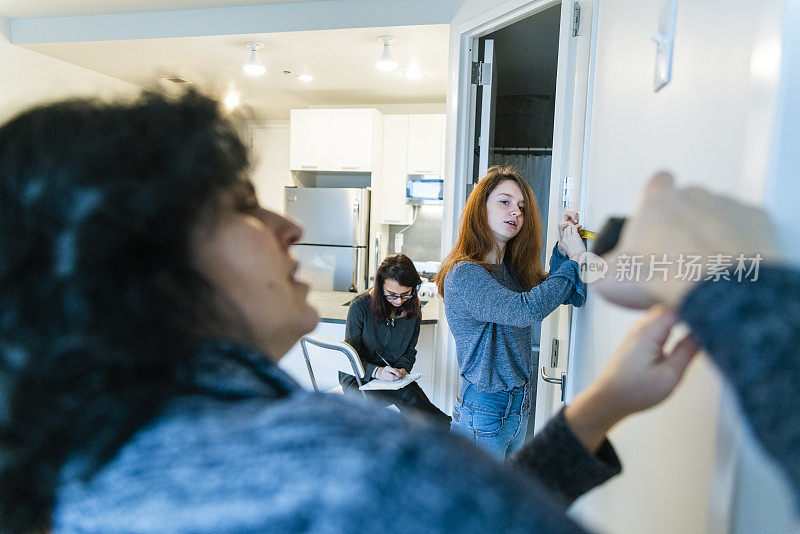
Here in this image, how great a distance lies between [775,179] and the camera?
0.33 metres

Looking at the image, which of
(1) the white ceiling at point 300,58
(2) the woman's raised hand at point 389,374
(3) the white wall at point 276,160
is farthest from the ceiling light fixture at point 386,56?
(3) the white wall at point 276,160

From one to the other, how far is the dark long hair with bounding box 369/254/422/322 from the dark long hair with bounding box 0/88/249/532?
1992mm

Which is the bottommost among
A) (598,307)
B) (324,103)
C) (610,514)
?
(610,514)

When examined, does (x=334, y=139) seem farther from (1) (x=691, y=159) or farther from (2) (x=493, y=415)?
(1) (x=691, y=159)

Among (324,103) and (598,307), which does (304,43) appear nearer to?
(324,103)

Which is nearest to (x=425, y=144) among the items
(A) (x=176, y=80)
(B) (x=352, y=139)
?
(B) (x=352, y=139)

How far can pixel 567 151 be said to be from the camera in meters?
1.42

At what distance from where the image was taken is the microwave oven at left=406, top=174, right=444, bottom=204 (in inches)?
180

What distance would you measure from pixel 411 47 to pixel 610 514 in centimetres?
296

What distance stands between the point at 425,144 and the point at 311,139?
103 centimetres

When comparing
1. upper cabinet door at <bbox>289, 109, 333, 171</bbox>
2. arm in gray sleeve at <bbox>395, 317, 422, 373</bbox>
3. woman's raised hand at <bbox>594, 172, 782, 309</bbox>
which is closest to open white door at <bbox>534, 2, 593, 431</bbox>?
woman's raised hand at <bbox>594, 172, 782, 309</bbox>

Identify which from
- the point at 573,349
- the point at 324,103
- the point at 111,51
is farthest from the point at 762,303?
the point at 324,103

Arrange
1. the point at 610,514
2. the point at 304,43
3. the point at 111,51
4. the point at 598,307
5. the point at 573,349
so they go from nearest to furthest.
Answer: the point at 610,514, the point at 598,307, the point at 573,349, the point at 304,43, the point at 111,51

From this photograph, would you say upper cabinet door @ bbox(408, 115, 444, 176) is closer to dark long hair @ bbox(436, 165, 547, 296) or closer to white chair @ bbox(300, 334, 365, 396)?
white chair @ bbox(300, 334, 365, 396)
